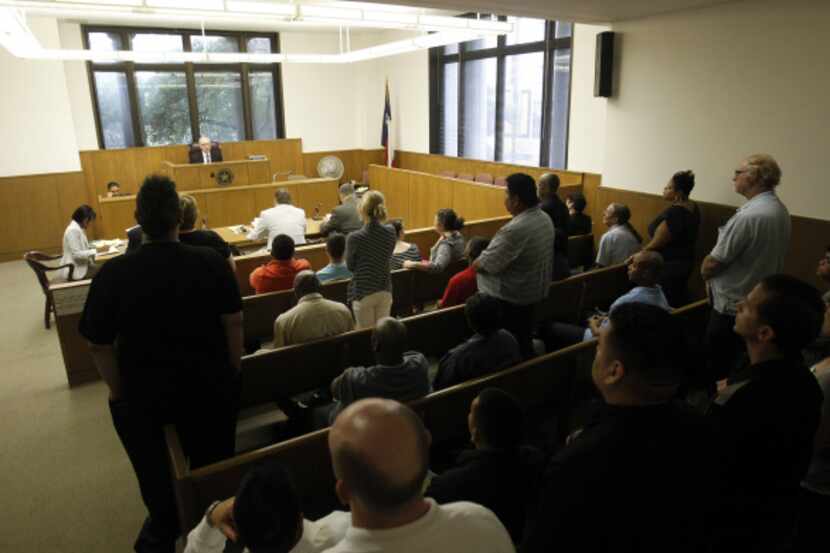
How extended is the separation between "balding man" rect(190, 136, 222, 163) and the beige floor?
18.8ft

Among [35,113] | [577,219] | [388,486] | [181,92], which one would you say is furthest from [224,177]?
[388,486]

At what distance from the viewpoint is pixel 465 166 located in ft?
32.6

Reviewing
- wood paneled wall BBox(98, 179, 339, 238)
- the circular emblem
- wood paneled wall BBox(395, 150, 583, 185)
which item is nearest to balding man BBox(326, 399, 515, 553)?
wood paneled wall BBox(395, 150, 583, 185)

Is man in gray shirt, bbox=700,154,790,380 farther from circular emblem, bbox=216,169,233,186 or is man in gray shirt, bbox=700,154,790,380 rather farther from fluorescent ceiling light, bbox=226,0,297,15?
circular emblem, bbox=216,169,233,186

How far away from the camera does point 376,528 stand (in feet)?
3.07

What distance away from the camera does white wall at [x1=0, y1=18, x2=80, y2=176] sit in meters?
8.18

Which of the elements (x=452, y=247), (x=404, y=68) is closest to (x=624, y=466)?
(x=452, y=247)

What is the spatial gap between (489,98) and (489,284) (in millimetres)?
7071

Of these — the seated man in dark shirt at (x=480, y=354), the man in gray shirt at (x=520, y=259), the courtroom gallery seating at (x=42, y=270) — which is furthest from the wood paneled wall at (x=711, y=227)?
the courtroom gallery seating at (x=42, y=270)

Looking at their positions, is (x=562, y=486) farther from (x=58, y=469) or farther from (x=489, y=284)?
(x=58, y=469)

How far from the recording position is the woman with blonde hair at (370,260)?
3.69 m

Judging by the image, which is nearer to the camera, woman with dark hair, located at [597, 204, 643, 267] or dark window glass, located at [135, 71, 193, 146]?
woman with dark hair, located at [597, 204, 643, 267]

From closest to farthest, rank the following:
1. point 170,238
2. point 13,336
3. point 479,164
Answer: point 170,238
point 13,336
point 479,164

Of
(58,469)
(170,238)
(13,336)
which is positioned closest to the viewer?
(170,238)
